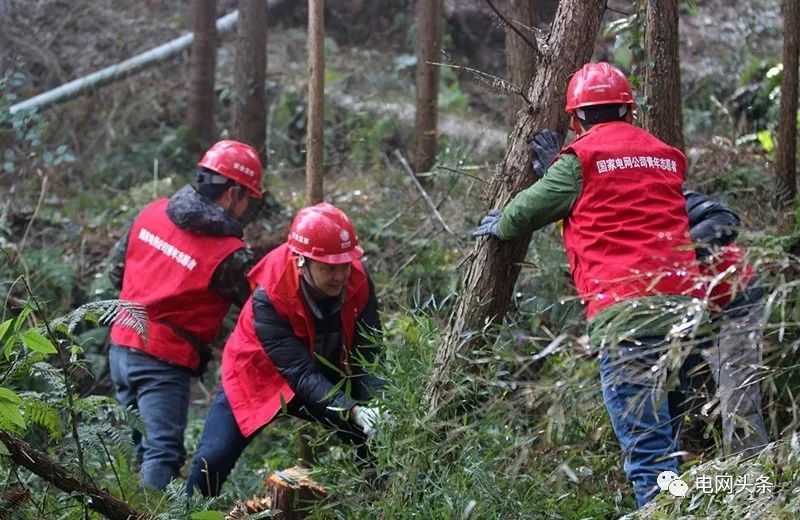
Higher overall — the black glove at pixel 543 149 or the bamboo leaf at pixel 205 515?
the black glove at pixel 543 149

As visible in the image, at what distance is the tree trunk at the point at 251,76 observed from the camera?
9.68 metres

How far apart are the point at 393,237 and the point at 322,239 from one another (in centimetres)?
325

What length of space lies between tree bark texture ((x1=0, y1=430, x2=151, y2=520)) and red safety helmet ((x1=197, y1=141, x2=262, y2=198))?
2.61m

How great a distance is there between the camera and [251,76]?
9.73 metres

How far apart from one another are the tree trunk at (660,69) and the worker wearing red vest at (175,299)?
248cm

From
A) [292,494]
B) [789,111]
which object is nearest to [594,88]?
[292,494]

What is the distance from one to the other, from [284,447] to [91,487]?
2.56m

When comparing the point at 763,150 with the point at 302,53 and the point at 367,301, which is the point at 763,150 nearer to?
the point at 367,301

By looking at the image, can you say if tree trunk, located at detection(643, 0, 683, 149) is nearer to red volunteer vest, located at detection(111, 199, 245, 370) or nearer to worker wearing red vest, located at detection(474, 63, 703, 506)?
worker wearing red vest, located at detection(474, 63, 703, 506)

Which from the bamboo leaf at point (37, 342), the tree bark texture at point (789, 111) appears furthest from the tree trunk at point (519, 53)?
the bamboo leaf at point (37, 342)

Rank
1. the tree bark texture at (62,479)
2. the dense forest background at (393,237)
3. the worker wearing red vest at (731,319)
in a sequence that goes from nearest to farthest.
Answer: the worker wearing red vest at (731,319)
the tree bark texture at (62,479)
the dense forest background at (393,237)

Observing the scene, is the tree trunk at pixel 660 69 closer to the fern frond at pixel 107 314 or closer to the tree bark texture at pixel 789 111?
the tree bark texture at pixel 789 111

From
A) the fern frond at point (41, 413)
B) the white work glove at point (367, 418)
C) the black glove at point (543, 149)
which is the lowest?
the white work glove at point (367, 418)

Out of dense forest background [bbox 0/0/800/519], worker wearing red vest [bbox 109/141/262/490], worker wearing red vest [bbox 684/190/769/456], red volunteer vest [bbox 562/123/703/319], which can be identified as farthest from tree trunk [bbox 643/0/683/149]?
worker wearing red vest [bbox 109/141/262/490]
